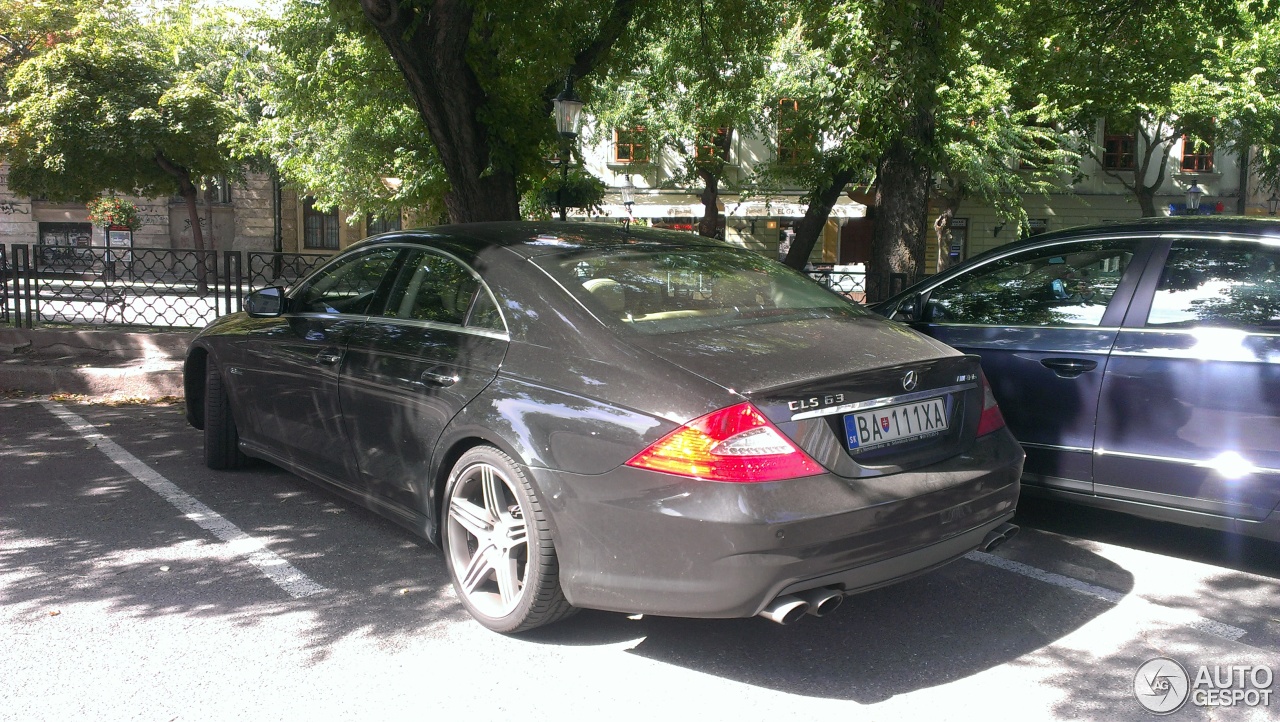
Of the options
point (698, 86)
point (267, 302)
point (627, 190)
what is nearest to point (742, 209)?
point (627, 190)

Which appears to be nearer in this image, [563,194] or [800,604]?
[800,604]

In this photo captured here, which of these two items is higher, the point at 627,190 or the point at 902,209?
the point at 627,190

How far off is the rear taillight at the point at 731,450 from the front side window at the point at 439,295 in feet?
3.54

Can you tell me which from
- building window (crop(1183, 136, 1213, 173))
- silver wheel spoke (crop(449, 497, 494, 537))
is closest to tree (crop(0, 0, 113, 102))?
silver wheel spoke (crop(449, 497, 494, 537))

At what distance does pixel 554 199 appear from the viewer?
57.8 feet

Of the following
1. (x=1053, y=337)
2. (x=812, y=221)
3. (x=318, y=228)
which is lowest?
(x=1053, y=337)

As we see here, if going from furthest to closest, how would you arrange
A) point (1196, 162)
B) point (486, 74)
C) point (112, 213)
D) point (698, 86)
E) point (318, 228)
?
point (318, 228) < point (1196, 162) < point (112, 213) < point (698, 86) < point (486, 74)

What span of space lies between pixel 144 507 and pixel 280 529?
982 mm

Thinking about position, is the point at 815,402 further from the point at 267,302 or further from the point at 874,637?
the point at 267,302

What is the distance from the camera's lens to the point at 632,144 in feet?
97.4

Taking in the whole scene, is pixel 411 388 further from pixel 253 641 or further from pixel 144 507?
pixel 144 507

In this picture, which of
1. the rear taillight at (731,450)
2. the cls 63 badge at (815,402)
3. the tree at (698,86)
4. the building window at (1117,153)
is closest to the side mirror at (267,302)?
the rear taillight at (731,450)

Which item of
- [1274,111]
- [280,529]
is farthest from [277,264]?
[1274,111]

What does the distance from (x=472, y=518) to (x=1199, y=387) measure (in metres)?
3.07
